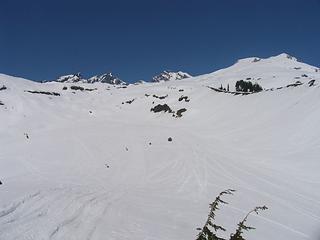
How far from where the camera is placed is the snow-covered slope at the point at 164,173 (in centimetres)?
1202

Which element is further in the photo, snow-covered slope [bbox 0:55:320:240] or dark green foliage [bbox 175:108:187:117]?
dark green foliage [bbox 175:108:187:117]

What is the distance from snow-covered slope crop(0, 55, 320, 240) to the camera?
39.4ft

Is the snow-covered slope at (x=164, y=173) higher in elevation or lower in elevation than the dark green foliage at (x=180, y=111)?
lower

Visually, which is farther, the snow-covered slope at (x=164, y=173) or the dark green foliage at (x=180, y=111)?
the dark green foliage at (x=180, y=111)

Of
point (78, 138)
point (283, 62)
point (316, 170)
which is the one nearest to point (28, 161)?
point (78, 138)

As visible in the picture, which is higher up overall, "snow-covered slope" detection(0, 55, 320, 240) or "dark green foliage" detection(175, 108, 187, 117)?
"dark green foliage" detection(175, 108, 187, 117)

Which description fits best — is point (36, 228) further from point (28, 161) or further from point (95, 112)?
point (95, 112)

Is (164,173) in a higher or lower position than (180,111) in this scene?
lower

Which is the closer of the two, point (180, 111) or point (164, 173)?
point (164, 173)

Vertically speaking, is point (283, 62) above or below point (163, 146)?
above

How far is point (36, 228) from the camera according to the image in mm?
10281

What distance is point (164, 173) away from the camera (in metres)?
21.2

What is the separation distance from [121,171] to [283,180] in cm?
904

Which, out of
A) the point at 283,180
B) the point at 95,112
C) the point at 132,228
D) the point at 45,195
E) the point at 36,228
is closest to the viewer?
the point at 36,228
